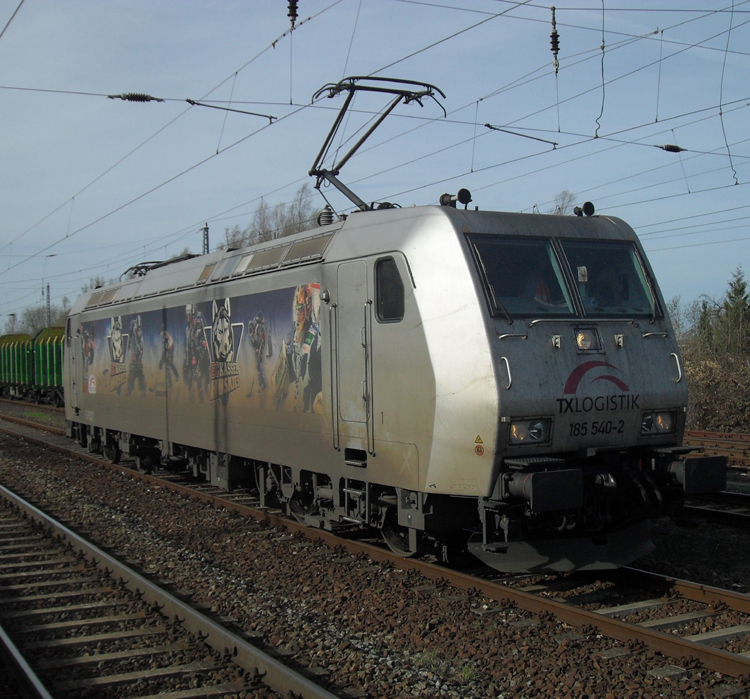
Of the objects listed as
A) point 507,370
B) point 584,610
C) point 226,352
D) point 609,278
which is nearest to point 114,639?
point 584,610

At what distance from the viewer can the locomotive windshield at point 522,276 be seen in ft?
22.7

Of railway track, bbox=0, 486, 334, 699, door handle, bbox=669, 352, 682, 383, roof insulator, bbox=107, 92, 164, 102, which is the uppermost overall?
roof insulator, bbox=107, 92, 164, 102

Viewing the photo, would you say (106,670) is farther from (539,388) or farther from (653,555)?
(653,555)

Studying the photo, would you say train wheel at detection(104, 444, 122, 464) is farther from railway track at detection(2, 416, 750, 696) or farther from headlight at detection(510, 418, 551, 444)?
headlight at detection(510, 418, 551, 444)

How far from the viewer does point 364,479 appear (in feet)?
25.5

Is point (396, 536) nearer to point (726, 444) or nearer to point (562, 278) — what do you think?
point (562, 278)

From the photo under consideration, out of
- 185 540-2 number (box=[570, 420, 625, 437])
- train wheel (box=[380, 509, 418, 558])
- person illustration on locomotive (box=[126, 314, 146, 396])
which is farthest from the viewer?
person illustration on locomotive (box=[126, 314, 146, 396])

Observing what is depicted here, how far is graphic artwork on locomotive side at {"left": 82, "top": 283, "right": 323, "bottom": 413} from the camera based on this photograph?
8859 millimetres

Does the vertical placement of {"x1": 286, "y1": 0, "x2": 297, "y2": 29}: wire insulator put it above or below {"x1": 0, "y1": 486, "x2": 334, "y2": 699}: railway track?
above

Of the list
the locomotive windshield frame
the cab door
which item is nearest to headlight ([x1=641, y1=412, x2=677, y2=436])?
the locomotive windshield frame

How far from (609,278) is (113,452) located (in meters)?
11.7

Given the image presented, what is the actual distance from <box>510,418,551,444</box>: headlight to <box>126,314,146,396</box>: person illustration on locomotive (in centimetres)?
898

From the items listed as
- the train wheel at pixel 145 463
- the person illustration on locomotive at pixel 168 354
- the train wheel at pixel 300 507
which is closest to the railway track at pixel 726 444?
the train wheel at pixel 300 507

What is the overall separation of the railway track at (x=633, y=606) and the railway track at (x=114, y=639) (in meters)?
2.02
